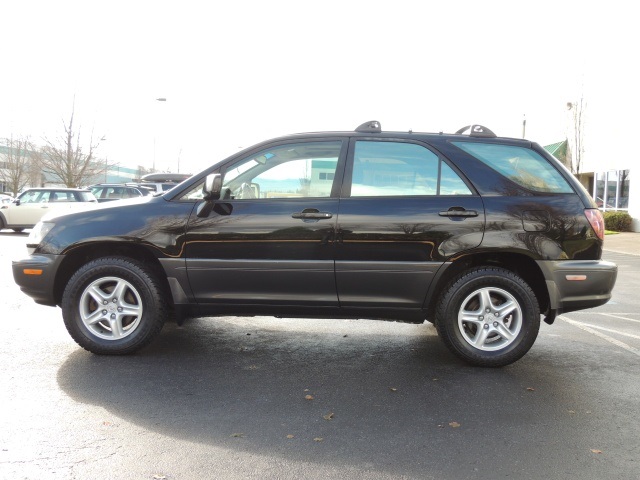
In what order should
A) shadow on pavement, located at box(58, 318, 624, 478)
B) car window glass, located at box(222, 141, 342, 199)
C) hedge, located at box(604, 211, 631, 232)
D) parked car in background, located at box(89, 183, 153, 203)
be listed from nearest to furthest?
shadow on pavement, located at box(58, 318, 624, 478) → car window glass, located at box(222, 141, 342, 199) → parked car in background, located at box(89, 183, 153, 203) → hedge, located at box(604, 211, 631, 232)

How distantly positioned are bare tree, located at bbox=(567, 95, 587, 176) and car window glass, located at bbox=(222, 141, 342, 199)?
26.5 m

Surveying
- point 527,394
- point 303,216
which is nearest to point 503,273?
point 527,394

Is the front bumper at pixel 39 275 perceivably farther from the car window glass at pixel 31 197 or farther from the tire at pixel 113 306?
the car window glass at pixel 31 197

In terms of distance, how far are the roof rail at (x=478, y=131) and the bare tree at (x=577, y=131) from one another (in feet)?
84.2

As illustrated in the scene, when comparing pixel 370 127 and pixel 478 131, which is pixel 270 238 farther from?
pixel 478 131

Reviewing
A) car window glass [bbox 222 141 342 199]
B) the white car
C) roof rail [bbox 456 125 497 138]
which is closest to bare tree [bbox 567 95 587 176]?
the white car

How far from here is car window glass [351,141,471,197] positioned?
4770mm

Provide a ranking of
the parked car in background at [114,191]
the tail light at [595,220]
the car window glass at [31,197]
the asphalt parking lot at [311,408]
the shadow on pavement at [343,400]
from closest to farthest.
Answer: the asphalt parking lot at [311,408]
the shadow on pavement at [343,400]
the tail light at [595,220]
the car window glass at [31,197]
the parked car in background at [114,191]

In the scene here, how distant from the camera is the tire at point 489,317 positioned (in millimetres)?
4684

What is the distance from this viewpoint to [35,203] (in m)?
20.9

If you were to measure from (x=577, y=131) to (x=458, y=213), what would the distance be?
27174 millimetres

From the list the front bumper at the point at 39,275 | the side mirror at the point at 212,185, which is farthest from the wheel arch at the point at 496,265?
the front bumper at the point at 39,275

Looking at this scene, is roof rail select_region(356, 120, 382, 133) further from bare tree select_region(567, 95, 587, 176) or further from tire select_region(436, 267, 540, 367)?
bare tree select_region(567, 95, 587, 176)

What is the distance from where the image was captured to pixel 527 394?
13.6 feet
